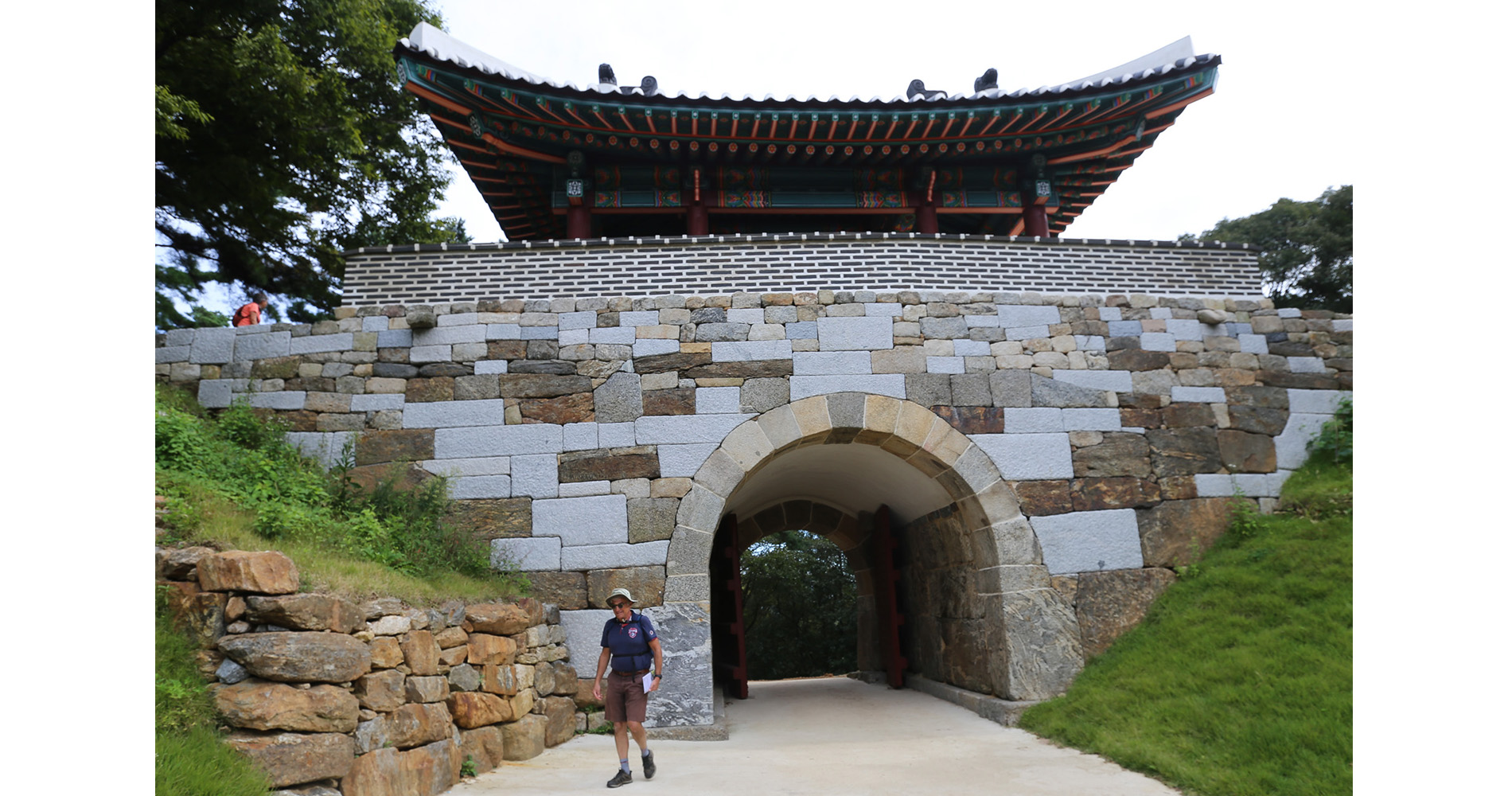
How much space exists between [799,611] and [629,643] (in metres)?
13.4

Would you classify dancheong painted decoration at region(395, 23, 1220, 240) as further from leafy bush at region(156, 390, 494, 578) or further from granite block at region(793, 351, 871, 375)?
leafy bush at region(156, 390, 494, 578)

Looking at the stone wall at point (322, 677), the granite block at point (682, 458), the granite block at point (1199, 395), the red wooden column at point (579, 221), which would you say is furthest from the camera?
the red wooden column at point (579, 221)

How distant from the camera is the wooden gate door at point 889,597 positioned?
9008 millimetres

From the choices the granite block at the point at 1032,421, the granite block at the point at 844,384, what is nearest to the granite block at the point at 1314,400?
the granite block at the point at 1032,421

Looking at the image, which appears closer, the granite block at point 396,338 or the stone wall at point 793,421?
the stone wall at point 793,421

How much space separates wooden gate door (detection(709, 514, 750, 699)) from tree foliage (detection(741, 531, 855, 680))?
25.7 feet

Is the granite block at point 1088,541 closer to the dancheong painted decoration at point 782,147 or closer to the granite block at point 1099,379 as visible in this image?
the granite block at point 1099,379

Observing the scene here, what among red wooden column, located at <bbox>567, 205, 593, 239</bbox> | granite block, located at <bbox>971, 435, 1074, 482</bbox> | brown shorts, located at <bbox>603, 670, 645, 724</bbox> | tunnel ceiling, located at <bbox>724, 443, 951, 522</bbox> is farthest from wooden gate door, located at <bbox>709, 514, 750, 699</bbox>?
red wooden column, located at <bbox>567, 205, 593, 239</bbox>

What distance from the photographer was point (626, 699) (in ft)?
15.7

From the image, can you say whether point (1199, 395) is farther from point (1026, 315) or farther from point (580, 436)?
point (580, 436)

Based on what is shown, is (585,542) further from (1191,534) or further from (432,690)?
→ (1191,534)

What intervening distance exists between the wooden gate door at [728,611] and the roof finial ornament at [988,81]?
5.15 metres

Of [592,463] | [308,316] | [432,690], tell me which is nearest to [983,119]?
[592,463]

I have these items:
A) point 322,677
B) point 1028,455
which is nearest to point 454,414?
point 322,677
